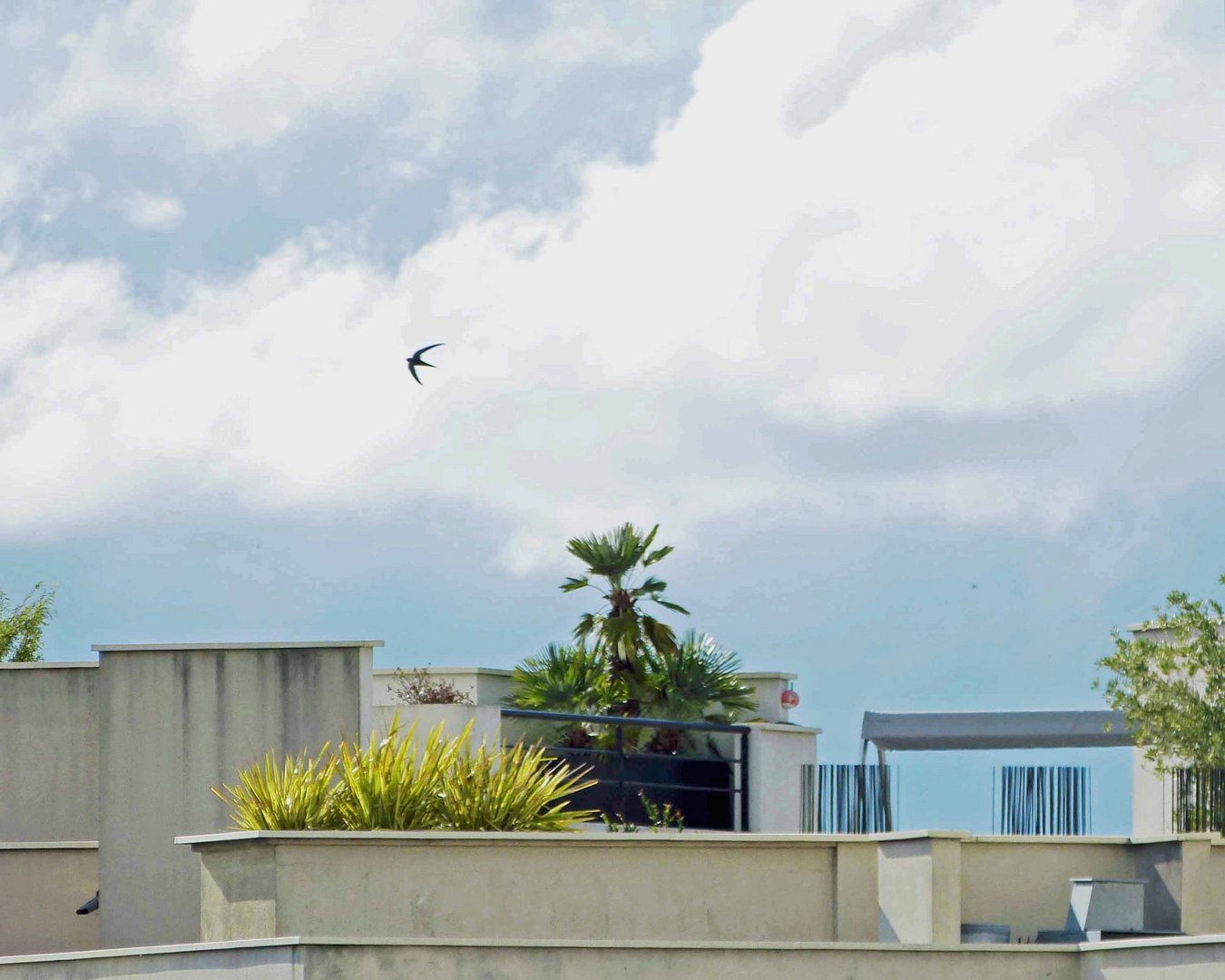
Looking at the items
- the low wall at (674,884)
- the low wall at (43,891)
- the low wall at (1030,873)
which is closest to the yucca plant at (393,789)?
the low wall at (674,884)

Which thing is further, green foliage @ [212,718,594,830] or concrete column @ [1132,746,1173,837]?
concrete column @ [1132,746,1173,837]

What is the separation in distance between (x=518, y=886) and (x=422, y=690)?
1233 centimetres

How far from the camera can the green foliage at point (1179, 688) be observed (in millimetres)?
22656

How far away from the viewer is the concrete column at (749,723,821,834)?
28125 mm

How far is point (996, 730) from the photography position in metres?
29.2

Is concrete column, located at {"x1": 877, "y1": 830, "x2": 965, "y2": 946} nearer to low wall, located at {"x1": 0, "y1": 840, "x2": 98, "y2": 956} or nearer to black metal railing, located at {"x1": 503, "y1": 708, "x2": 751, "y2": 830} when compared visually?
black metal railing, located at {"x1": 503, "y1": 708, "x2": 751, "y2": 830}

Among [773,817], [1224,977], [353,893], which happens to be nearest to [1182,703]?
[773,817]

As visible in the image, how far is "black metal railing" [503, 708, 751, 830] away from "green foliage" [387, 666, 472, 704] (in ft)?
5.90

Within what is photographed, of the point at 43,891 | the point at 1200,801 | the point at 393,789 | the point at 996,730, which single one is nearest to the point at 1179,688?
the point at 1200,801

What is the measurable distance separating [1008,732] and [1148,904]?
1106cm

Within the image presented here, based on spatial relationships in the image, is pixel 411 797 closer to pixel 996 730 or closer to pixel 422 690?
pixel 422 690

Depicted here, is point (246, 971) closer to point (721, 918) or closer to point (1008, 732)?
point (721, 918)

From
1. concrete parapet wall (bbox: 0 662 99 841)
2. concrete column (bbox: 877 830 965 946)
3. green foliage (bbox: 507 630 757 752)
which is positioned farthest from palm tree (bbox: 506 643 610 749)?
concrete column (bbox: 877 830 965 946)

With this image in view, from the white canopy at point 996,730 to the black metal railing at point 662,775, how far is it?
86.7 inches
